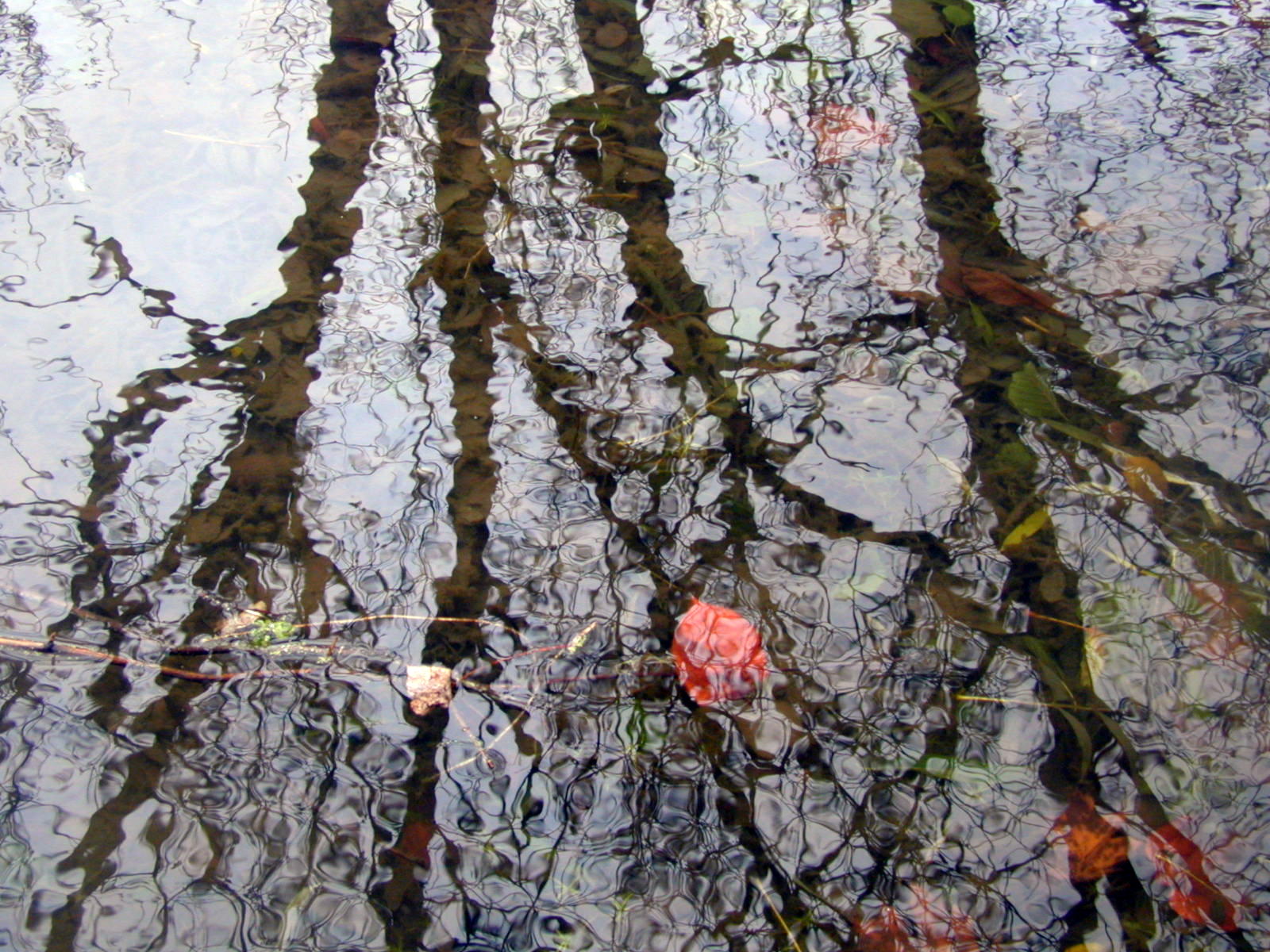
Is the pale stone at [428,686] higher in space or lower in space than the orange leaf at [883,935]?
higher

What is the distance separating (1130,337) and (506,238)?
5.84 ft

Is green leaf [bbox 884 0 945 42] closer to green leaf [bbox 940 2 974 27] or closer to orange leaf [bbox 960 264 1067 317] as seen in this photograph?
green leaf [bbox 940 2 974 27]

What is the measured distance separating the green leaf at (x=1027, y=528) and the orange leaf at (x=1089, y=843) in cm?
60

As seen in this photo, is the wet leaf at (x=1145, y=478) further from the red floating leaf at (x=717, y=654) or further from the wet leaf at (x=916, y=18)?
the wet leaf at (x=916, y=18)

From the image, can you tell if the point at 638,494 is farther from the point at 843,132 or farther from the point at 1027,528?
the point at 843,132

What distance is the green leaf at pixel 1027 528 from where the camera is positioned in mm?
2188

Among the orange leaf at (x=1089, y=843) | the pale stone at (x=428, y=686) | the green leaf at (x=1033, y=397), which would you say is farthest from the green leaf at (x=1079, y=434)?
the pale stone at (x=428, y=686)

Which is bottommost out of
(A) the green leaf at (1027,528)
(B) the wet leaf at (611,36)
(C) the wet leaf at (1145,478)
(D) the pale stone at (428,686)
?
(D) the pale stone at (428,686)

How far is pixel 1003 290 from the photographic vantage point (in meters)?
2.71

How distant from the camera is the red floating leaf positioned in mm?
1966

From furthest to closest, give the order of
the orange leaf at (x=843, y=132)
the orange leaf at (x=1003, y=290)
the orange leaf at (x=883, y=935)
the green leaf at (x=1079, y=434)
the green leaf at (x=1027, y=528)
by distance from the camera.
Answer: the orange leaf at (x=843, y=132) < the orange leaf at (x=1003, y=290) < the green leaf at (x=1079, y=434) < the green leaf at (x=1027, y=528) < the orange leaf at (x=883, y=935)

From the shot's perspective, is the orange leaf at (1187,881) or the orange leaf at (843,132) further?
the orange leaf at (843,132)

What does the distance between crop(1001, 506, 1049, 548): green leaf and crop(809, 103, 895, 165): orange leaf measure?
1.45 m

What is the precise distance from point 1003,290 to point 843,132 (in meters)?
0.90
